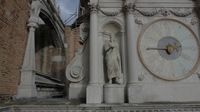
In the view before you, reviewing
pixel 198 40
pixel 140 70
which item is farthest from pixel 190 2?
pixel 140 70

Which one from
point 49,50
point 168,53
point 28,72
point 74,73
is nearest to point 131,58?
point 168,53

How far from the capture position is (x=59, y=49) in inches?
707

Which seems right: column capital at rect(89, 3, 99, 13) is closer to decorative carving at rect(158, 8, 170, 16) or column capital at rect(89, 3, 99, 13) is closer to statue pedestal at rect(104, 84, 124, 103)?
decorative carving at rect(158, 8, 170, 16)

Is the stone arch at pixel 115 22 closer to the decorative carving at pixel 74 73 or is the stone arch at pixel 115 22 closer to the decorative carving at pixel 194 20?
the decorative carving at pixel 74 73

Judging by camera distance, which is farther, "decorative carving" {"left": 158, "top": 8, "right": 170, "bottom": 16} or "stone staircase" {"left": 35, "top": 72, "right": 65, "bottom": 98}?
"stone staircase" {"left": 35, "top": 72, "right": 65, "bottom": 98}

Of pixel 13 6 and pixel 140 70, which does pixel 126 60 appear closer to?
pixel 140 70

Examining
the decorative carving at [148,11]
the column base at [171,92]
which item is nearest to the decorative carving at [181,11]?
the decorative carving at [148,11]

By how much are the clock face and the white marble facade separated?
0.11 feet

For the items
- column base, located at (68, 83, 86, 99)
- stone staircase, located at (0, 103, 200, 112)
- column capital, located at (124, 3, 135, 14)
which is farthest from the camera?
column base, located at (68, 83, 86, 99)

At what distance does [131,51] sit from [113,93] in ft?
4.63

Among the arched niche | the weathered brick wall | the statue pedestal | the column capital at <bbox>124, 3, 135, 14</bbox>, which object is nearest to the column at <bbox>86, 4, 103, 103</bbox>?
the statue pedestal

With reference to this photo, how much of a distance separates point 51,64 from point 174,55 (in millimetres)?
11613

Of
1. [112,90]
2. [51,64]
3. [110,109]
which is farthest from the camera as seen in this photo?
[51,64]

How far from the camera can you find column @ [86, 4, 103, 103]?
22.8 ft
